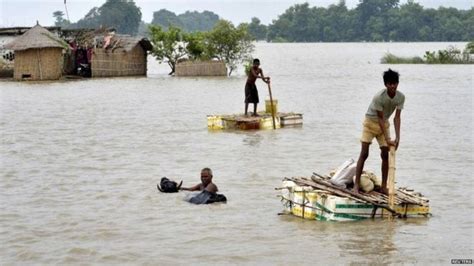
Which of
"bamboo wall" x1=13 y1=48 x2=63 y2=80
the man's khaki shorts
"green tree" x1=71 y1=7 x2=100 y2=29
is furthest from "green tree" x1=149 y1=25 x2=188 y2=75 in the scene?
"green tree" x1=71 y1=7 x2=100 y2=29

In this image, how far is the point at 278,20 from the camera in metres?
136

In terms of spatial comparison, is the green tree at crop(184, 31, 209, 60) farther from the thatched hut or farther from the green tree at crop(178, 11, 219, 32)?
the green tree at crop(178, 11, 219, 32)

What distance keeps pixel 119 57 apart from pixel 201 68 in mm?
3709

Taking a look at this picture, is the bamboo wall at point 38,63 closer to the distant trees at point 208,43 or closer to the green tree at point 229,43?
the distant trees at point 208,43

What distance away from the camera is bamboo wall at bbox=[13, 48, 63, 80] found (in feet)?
110

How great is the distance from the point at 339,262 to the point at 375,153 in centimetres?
668

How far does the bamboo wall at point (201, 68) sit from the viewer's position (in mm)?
37656

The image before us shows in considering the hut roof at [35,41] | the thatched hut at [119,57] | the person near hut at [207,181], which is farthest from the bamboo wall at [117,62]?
the person near hut at [207,181]

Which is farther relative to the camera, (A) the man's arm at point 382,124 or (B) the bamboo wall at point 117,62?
(B) the bamboo wall at point 117,62

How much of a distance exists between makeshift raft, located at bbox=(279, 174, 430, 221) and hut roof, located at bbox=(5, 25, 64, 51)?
2527 centimetres

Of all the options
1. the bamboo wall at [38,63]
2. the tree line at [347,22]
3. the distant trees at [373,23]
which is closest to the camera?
the bamboo wall at [38,63]

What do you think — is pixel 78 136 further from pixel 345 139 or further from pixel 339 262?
pixel 339 262

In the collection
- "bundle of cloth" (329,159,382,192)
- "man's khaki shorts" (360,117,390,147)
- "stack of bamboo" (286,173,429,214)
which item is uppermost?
"man's khaki shorts" (360,117,390,147)

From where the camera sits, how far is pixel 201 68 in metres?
37.7
